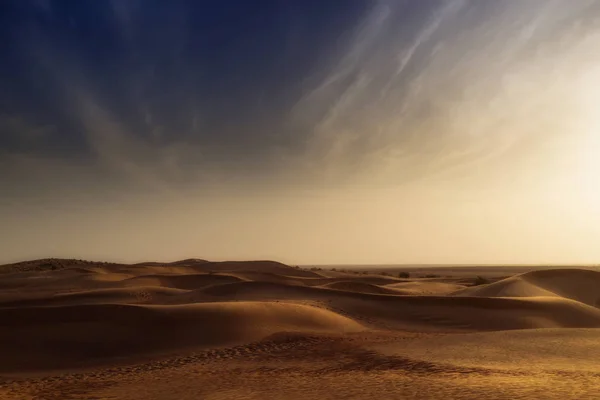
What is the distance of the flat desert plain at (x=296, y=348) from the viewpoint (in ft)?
33.4

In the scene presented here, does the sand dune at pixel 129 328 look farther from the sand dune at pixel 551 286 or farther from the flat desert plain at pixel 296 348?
the sand dune at pixel 551 286

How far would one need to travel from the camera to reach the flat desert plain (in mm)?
10180

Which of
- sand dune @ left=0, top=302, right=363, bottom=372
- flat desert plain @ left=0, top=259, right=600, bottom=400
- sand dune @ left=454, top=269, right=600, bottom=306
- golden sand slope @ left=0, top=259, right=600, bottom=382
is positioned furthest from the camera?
sand dune @ left=454, top=269, right=600, bottom=306

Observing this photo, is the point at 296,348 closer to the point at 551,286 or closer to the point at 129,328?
the point at 129,328

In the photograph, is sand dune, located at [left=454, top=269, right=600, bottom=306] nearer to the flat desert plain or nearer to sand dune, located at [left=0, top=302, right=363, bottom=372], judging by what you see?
the flat desert plain

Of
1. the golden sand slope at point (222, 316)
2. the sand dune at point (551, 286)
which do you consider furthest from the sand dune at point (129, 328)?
the sand dune at point (551, 286)

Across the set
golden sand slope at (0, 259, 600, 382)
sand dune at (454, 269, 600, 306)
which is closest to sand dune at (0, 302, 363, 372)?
golden sand slope at (0, 259, 600, 382)

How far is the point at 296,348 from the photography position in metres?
15.0

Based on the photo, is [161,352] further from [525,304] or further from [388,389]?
[525,304]

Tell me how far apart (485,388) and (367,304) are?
15.1 m

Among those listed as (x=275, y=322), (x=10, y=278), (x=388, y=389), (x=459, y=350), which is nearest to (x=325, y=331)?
(x=275, y=322)

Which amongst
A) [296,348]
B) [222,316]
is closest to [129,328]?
[222,316]

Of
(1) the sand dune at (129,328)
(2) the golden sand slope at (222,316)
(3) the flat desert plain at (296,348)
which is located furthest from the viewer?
(2) the golden sand slope at (222,316)

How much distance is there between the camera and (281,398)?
9.46 metres
